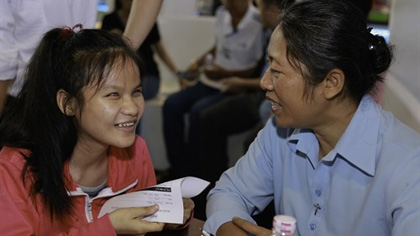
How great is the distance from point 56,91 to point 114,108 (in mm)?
155

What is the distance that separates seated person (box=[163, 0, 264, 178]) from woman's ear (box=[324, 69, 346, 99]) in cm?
221

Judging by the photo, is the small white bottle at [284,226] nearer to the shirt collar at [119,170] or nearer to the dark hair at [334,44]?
the dark hair at [334,44]

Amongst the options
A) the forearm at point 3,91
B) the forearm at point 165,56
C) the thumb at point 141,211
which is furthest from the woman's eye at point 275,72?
the forearm at point 165,56

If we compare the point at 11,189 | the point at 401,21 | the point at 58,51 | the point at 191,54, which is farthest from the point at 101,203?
the point at 191,54

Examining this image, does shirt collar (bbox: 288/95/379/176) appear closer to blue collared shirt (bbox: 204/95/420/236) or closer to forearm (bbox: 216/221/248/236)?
blue collared shirt (bbox: 204/95/420/236)

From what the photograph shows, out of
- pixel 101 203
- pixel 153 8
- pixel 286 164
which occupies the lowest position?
pixel 101 203

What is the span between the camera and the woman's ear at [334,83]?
4.24 feet

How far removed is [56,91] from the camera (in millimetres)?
1444

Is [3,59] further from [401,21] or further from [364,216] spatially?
[401,21]

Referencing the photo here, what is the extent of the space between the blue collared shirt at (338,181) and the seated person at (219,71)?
202cm

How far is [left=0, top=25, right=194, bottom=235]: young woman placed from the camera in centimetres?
131

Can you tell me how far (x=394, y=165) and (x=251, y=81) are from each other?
7.15 feet

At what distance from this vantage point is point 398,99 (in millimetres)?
2061

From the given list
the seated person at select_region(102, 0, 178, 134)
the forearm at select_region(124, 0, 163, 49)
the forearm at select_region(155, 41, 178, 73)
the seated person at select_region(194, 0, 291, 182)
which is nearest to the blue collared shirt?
the forearm at select_region(124, 0, 163, 49)
